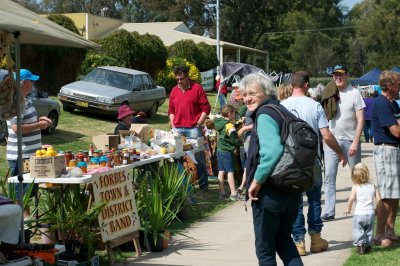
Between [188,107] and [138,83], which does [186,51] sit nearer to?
[138,83]

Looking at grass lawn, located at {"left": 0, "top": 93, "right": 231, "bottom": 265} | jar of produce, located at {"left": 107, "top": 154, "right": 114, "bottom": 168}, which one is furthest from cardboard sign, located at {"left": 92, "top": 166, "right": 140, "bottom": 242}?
grass lawn, located at {"left": 0, "top": 93, "right": 231, "bottom": 265}

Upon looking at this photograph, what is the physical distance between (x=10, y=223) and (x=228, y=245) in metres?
3.11

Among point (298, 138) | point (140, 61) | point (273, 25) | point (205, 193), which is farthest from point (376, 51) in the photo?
point (298, 138)

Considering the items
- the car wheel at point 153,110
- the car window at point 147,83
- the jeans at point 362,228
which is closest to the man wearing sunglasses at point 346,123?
the jeans at point 362,228

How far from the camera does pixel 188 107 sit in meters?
11.8

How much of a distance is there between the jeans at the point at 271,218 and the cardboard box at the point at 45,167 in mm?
2477

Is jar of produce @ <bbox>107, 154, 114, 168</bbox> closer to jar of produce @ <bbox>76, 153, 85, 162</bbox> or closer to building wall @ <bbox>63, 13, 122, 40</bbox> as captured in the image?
jar of produce @ <bbox>76, 153, 85, 162</bbox>

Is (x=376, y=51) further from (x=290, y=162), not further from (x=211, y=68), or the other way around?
(x=290, y=162)

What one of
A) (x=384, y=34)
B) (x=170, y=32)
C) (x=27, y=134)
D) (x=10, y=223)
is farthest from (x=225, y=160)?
(x=384, y=34)

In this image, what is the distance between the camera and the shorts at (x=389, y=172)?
26.5ft

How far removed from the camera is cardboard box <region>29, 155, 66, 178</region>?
24.1 feet

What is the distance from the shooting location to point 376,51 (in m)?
73.6

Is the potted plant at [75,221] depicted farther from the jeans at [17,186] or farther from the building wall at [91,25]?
the building wall at [91,25]

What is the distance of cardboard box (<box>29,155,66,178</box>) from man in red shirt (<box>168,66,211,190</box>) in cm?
456
